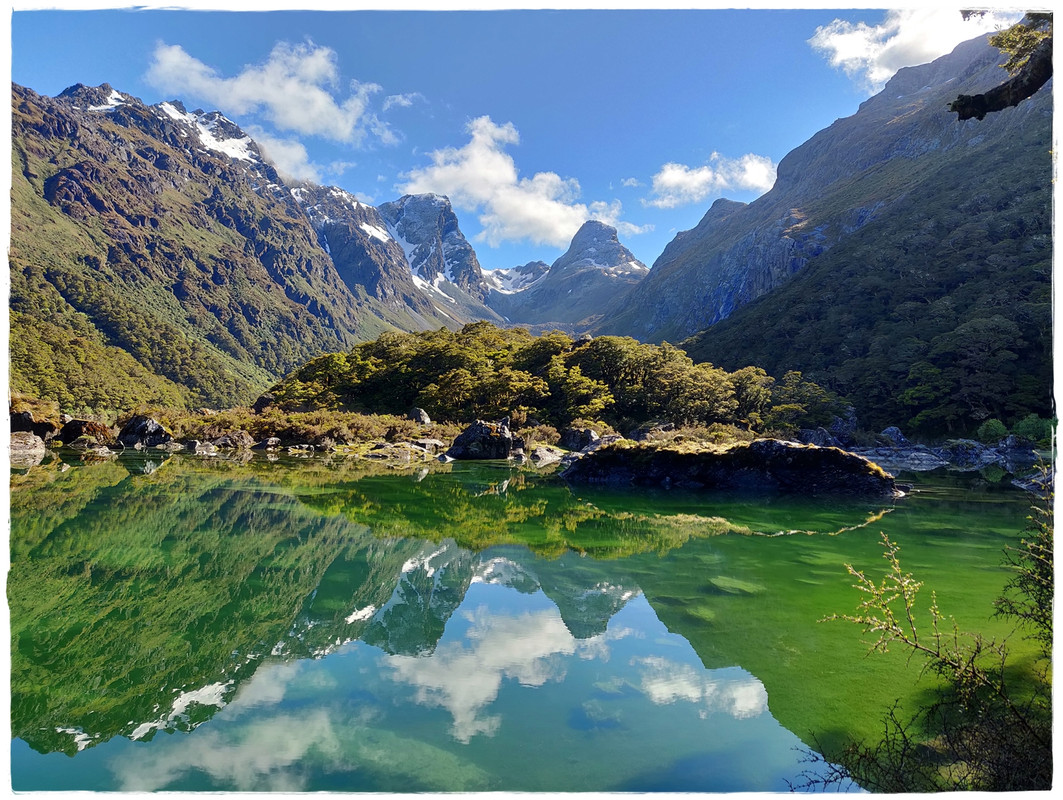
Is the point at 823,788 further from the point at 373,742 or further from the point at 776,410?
the point at 776,410

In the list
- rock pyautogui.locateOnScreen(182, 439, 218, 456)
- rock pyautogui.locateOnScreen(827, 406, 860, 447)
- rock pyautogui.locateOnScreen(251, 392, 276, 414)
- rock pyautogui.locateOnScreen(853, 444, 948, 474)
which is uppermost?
rock pyautogui.locateOnScreen(251, 392, 276, 414)

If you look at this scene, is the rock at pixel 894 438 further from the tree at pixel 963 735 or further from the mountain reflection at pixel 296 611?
the tree at pixel 963 735

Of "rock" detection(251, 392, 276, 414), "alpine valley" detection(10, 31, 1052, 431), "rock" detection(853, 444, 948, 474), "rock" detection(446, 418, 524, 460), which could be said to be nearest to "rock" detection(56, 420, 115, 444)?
"rock" detection(251, 392, 276, 414)

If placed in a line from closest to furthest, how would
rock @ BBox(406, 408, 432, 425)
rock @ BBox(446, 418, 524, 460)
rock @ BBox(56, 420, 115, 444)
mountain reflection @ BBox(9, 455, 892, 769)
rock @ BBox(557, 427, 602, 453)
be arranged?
mountain reflection @ BBox(9, 455, 892, 769) → rock @ BBox(56, 420, 115, 444) → rock @ BBox(446, 418, 524, 460) → rock @ BBox(557, 427, 602, 453) → rock @ BBox(406, 408, 432, 425)

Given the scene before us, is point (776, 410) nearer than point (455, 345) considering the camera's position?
Yes

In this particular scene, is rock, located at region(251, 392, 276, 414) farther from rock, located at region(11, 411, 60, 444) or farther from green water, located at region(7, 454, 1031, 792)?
green water, located at region(7, 454, 1031, 792)

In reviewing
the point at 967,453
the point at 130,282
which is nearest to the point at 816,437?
the point at 967,453

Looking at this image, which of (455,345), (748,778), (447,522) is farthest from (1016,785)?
(455,345)

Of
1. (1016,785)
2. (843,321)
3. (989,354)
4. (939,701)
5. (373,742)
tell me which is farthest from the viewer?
(843,321)
